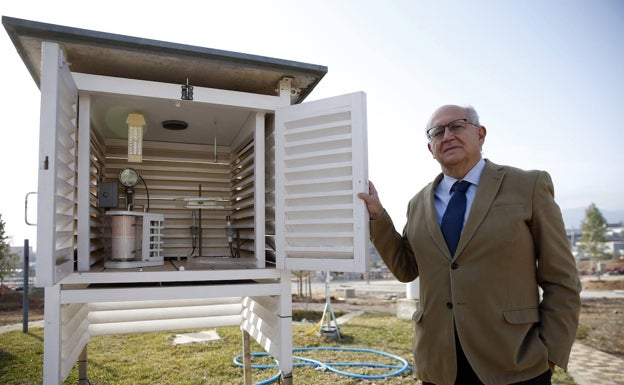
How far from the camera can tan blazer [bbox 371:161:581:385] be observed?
1.82 metres

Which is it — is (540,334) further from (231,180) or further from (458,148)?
(231,180)

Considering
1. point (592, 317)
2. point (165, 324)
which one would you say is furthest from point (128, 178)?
point (592, 317)

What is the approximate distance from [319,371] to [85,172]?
Result: 4.53 meters

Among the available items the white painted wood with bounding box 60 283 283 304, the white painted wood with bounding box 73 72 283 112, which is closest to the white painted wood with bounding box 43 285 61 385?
the white painted wood with bounding box 60 283 283 304

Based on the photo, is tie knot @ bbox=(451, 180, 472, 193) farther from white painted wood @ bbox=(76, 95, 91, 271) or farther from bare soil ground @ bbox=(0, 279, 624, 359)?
bare soil ground @ bbox=(0, 279, 624, 359)

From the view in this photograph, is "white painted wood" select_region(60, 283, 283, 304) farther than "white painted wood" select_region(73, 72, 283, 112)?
No

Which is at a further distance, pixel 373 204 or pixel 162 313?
pixel 162 313

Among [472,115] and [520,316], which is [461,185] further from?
[520,316]

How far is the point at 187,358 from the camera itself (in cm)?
659

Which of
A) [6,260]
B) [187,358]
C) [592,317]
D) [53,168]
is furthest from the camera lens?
[6,260]

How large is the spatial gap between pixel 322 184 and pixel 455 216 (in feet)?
2.74

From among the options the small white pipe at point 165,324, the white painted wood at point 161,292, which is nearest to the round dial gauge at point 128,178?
the white painted wood at point 161,292

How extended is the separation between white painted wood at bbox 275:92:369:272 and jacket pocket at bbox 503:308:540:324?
31.6 inches

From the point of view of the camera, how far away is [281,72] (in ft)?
8.66
